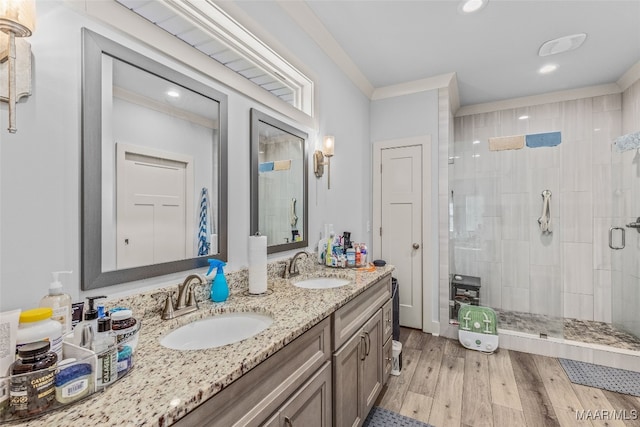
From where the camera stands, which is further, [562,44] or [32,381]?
[562,44]

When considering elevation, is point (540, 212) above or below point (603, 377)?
above

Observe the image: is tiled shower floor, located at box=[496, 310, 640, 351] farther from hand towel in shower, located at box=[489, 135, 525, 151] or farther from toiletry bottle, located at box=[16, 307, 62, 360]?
toiletry bottle, located at box=[16, 307, 62, 360]

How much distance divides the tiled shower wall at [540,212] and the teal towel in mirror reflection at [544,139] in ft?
0.17

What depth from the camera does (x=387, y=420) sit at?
1.81 metres

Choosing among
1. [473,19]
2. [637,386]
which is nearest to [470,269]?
[637,386]

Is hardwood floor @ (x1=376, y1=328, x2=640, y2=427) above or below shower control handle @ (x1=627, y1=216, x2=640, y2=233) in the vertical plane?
below

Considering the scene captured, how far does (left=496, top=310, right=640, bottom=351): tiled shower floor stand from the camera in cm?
267

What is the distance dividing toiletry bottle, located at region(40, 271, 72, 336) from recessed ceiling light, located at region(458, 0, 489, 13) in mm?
2620

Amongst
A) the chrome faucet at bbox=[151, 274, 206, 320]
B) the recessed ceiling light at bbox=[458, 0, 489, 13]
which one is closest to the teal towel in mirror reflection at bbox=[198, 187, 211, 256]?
the chrome faucet at bbox=[151, 274, 206, 320]

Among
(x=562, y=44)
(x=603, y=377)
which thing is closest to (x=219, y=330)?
(x=603, y=377)

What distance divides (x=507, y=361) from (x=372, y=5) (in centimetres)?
304

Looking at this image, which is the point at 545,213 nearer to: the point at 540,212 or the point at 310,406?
the point at 540,212

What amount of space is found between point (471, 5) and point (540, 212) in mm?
2297

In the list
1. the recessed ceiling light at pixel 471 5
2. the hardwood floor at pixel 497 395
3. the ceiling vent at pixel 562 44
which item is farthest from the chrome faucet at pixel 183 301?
the ceiling vent at pixel 562 44
